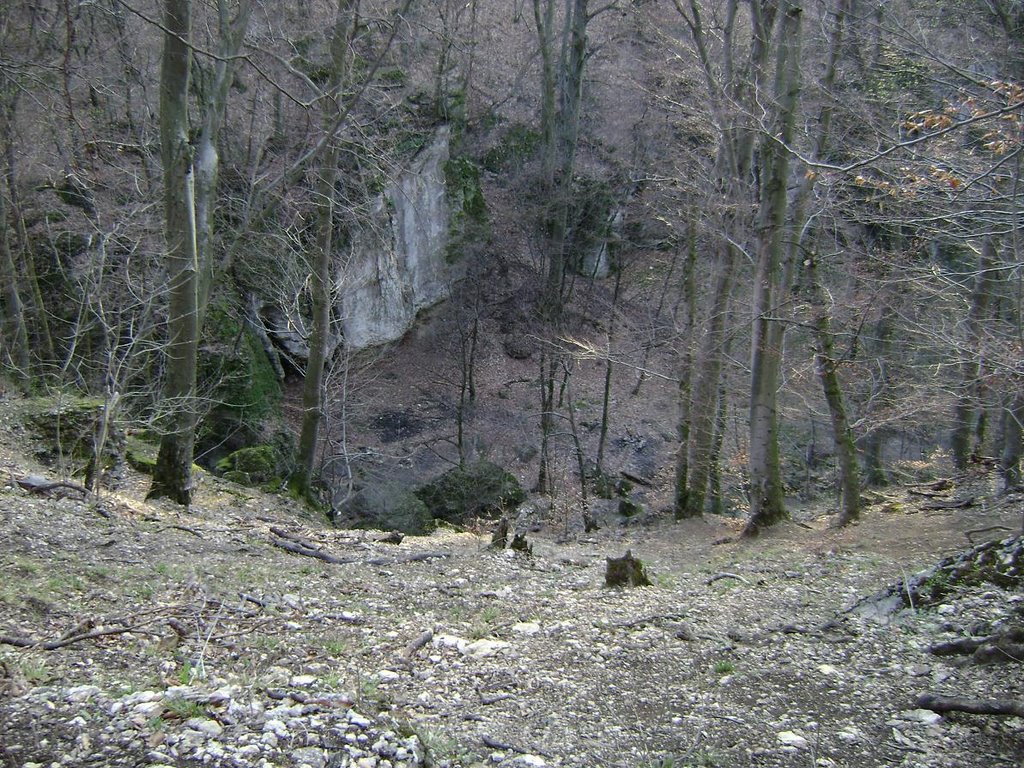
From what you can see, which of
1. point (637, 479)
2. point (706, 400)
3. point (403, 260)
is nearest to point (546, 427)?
point (637, 479)

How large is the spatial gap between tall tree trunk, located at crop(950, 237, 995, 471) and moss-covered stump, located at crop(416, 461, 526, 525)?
8.90 m

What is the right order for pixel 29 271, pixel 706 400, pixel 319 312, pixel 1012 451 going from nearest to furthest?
1. pixel 1012 451
2. pixel 319 312
3. pixel 29 271
4. pixel 706 400

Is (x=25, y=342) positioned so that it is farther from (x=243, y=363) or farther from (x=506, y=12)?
(x=506, y=12)

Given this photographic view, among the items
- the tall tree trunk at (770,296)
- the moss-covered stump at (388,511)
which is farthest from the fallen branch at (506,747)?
the moss-covered stump at (388,511)

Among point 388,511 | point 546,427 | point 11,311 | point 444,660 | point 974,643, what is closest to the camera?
point 974,643

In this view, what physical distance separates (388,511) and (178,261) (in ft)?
23.4

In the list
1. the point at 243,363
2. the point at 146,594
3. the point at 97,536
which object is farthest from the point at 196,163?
the point at 243,363

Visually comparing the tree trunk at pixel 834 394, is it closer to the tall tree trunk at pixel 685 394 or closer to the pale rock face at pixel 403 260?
the tall tree trunk at pixel 685 394

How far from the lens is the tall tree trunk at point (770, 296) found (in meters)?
10.4

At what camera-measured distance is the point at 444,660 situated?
186 inches

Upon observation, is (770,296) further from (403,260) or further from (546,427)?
(403,260)

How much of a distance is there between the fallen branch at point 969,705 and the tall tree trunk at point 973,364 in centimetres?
378

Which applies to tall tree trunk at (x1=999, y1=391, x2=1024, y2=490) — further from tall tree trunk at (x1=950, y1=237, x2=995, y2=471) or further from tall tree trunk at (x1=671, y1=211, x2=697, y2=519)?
tall tree trunk at (x1=671, y1=211, x2=697, y2=519)

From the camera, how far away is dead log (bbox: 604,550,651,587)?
702 cm
